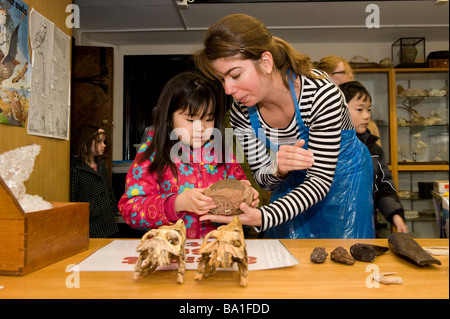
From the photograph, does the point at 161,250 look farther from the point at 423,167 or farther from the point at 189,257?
the point at 423,167

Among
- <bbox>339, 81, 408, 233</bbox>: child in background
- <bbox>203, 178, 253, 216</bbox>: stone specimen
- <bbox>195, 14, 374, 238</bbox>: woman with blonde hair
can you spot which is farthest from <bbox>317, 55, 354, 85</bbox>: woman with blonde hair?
<bbox>203, 178, 253, 216</bbox>: stone specimen

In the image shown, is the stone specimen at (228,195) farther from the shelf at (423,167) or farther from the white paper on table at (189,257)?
the shelf at (423,167)

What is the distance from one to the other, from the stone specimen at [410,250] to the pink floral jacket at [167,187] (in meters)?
0.65

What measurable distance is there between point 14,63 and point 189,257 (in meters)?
1.08

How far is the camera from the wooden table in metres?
0.64

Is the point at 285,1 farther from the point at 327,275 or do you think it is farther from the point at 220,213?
the point at 327,275

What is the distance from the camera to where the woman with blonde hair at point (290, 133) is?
46.3 inches

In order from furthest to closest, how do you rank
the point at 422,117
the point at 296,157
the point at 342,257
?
the point at 422,117
the point at 296,157
the point at 342,257

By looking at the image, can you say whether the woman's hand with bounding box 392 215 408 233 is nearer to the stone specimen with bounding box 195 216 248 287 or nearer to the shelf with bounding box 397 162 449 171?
the stone specimen with bounding box 195 216 248 287

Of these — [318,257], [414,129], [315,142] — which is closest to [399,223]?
[315,142]

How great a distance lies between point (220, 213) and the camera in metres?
1.11

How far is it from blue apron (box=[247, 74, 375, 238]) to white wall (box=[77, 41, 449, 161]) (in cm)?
338

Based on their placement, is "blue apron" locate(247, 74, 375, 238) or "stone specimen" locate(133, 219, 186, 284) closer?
"stone specimen" locate(133, 219, 186, 284)

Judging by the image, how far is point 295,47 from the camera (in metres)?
4.51
